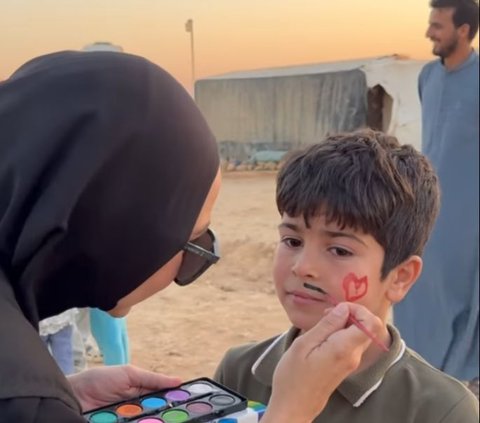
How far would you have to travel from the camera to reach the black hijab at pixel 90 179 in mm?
1313

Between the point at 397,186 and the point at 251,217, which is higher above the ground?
the point at 397,186

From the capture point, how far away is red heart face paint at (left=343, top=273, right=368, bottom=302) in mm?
1755

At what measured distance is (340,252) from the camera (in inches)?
69.6

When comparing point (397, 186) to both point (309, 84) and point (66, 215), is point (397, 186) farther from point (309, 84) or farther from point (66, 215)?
point (309, 84)

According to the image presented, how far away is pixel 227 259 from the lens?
899 cm

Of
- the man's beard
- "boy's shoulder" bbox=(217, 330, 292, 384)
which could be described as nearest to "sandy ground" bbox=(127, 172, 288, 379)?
the man's beard

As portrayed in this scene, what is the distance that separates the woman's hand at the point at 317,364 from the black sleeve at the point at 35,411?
39 centimetres

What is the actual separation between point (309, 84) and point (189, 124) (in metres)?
18.9

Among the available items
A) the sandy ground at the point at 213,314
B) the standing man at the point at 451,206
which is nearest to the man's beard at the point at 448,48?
the standing man at the point at 451,206

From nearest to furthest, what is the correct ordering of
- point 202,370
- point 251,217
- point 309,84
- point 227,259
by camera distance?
point 202,370 → point 227,259 → point 251,217 → point 309,84

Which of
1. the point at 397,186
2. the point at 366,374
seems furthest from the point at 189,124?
the point at 366,374

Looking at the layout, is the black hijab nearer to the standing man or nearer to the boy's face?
the boy's face

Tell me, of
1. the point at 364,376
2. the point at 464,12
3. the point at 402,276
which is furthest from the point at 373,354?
the point at 464,12

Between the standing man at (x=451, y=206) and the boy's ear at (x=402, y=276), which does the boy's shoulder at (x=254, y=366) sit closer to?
the boy's ear at (x=402, y=276)
